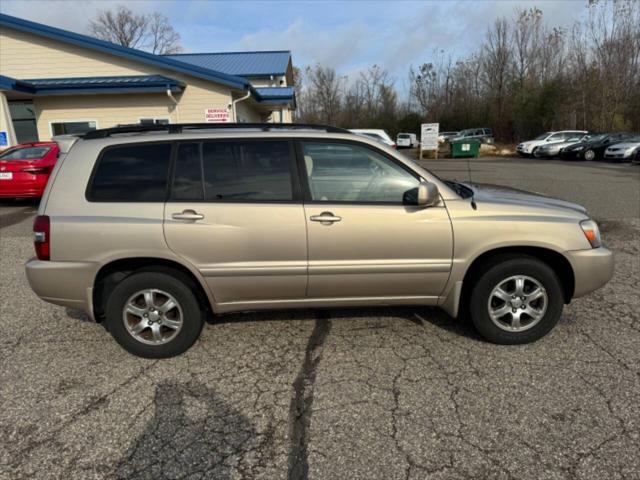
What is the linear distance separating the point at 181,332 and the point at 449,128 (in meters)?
50.2

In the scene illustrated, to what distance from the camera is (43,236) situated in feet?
10.7

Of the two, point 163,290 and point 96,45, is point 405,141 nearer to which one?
point 96,45

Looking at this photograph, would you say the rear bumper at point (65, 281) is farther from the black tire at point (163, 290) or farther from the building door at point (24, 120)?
the building door at point (24, 120)

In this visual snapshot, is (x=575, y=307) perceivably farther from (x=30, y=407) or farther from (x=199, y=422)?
(x=30, y=407)

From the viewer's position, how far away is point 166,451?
8.21 ft

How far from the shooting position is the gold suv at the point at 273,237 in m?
3.28

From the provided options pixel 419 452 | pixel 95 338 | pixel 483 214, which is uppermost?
pixel 483 214

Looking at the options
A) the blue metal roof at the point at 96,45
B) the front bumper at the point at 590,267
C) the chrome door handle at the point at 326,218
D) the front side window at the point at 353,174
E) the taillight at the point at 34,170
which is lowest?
the front bumper at the point at 590,267

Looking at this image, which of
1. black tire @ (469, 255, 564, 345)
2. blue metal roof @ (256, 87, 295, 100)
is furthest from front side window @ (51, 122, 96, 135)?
black tire @ (469, 255, 564, 345)

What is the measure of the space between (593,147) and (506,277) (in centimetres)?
2611

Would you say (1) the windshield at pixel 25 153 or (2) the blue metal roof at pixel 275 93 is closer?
(1) the windshield at pixel 25 153

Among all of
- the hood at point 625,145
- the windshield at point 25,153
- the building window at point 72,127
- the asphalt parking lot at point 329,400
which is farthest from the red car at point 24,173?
the hood at point 625,145

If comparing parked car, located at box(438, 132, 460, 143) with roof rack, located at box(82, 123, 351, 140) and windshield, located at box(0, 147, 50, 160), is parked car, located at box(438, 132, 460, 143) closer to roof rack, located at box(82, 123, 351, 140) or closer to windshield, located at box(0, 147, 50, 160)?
windshield, located at box(0, 147, 50, 160)

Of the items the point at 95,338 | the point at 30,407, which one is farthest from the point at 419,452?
the point at 95,338
